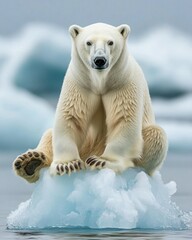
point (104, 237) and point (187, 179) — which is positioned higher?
point (187, 179)

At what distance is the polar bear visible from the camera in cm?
1494

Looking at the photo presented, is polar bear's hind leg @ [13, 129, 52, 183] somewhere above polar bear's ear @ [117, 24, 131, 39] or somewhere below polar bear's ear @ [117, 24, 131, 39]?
below

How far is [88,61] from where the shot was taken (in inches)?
582

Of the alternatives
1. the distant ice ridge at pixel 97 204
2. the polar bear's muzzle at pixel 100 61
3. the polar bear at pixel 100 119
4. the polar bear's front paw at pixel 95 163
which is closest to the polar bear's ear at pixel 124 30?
the polar bear at pixel 100 119

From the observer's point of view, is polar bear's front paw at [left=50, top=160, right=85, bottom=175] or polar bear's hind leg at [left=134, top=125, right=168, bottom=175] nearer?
polar bear's front paw at [left=50, top=160, right=85, bottom=175]

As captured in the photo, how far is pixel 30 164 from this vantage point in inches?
603

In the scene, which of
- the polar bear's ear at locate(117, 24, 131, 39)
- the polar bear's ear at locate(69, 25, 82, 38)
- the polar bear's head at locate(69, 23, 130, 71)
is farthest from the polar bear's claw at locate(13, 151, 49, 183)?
the polar bear's ear at locate(117, 24, 131, 39)

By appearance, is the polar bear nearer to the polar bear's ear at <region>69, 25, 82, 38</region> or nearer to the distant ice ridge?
the polar bear's ear at <region>69, 25, 82, 38</region>

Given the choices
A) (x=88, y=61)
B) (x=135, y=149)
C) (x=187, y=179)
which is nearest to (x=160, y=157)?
(x=135, y=149)

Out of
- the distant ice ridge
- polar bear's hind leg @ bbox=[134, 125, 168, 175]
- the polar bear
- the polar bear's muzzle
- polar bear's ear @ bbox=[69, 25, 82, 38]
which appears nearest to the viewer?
the polar bear's muzzle

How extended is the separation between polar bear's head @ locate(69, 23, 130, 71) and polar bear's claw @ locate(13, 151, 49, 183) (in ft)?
4.05

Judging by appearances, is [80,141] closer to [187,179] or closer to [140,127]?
[140,127]

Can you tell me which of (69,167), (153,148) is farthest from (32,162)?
(153,148)

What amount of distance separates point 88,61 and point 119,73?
49cm
